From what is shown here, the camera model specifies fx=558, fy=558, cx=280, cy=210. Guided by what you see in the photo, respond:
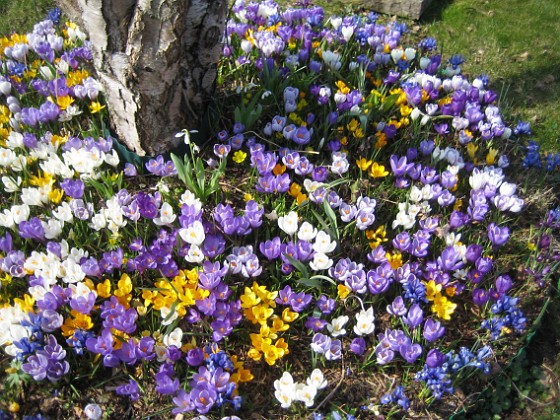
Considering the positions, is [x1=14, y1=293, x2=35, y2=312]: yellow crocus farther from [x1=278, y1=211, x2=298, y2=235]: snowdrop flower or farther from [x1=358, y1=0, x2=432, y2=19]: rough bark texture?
[x1=358, y1=0, x2=432, y2=19]: rough bark texture

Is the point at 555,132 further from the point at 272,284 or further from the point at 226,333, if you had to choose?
the point at 226,333

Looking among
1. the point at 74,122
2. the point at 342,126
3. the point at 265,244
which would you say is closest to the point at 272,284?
the point at 265,244

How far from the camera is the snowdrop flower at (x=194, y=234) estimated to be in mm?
2418

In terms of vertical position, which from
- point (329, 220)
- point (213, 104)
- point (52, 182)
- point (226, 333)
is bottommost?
point (226, 333)

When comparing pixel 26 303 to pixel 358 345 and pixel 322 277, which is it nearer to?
pixel 322 277

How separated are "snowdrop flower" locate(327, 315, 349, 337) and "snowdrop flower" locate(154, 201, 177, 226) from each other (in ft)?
2.75

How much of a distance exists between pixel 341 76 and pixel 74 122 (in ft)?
5.34

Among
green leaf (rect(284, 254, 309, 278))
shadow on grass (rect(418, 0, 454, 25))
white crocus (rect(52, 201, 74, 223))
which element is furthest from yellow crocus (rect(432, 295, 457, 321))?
shadow on grass (rect(418, 0, 454, 25))

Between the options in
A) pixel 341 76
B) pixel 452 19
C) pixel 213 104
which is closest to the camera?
pixel 213 104

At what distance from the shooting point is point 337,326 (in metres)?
2.40

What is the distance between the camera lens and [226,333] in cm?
228

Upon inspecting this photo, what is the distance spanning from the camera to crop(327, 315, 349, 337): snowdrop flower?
2.36 m

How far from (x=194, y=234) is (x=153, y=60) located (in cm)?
84

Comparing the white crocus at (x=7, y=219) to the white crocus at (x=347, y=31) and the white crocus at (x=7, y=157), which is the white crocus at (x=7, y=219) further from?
the white crocus at (x=347, y=31)
